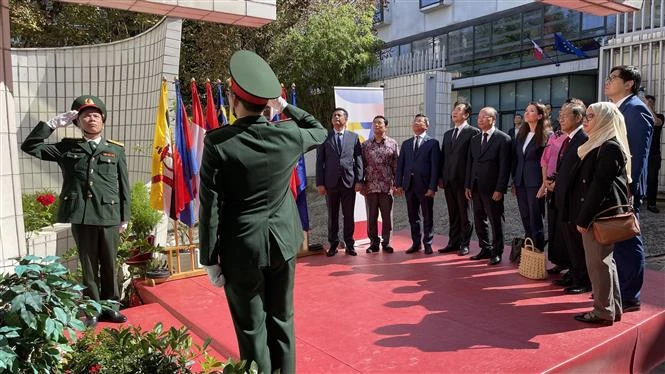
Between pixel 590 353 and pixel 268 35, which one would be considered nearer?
pixel 590 353

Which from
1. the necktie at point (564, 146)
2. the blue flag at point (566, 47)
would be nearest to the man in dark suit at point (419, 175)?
the necktie at point (564, 146)

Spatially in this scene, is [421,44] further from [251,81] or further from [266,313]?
[266,313]

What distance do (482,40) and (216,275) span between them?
702 inches

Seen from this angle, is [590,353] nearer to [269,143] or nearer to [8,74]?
[269,143]

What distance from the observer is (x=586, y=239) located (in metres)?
3.50

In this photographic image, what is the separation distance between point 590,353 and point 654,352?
876 mm

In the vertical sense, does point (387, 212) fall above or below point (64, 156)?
below

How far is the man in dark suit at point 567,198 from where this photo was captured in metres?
4.11

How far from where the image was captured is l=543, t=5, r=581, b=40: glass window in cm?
1546

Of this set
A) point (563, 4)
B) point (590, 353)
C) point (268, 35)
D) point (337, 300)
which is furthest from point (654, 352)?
point (268, 35)

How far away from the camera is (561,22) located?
52.0 feet

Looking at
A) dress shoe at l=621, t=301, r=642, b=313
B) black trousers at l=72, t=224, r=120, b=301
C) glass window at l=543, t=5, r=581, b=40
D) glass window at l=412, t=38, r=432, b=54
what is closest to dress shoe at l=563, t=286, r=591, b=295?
dress shoe at l=621, t=301, r=642, b=313

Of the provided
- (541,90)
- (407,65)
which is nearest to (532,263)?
(407,65)

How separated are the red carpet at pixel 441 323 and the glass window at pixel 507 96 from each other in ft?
44.6
